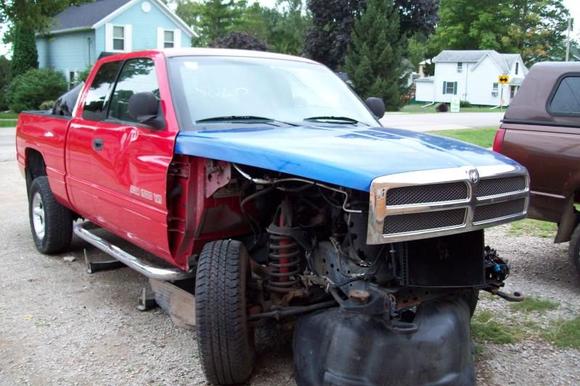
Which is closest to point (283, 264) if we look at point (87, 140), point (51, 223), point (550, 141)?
point (87, 140)

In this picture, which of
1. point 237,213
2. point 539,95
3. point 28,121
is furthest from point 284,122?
point 28,121

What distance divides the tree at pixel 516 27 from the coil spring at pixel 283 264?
228ft

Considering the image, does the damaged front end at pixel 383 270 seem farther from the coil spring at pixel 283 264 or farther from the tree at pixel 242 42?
the tree at pixel 242 42

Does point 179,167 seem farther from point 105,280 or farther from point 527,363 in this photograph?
point 527,363

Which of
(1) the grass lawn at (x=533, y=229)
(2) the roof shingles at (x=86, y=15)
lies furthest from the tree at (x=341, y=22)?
(1) the grass lawn at (x=533, y=229)

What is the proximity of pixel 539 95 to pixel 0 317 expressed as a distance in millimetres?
5046

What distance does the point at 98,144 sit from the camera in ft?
16.7

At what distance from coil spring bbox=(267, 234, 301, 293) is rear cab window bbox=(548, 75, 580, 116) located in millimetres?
3331

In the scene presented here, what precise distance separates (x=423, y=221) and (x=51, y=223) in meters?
4.38

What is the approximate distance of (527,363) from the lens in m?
4.18

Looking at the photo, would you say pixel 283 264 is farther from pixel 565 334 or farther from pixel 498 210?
pixel 565 334

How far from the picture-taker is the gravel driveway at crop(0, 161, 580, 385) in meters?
3.95

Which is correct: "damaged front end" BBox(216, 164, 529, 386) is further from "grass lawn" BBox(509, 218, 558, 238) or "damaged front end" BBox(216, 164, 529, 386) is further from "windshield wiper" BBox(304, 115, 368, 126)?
"grass lawn" BBox(509, 218, 558, 238)

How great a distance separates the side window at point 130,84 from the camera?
482 centimetres
